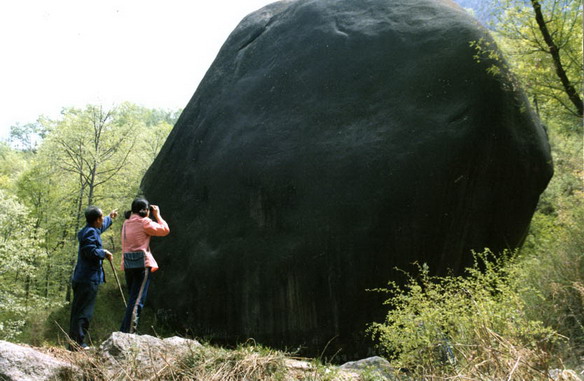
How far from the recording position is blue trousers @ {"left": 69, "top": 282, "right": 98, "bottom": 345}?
4883 millimetres

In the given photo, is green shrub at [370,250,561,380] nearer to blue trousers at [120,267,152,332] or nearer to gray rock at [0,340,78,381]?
gray rock at [0,340,78,381]

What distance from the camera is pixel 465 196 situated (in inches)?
260

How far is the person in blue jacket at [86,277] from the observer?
4887 millimetres

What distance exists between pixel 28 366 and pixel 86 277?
6.81 ft

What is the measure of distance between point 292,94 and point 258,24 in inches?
90.8

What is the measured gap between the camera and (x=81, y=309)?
492 cm

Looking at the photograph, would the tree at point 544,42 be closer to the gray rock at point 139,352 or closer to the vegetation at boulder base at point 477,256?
the vegetation at boulder base at point 477,256

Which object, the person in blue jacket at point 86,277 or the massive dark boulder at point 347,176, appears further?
the massive dark boulder at point 347,176

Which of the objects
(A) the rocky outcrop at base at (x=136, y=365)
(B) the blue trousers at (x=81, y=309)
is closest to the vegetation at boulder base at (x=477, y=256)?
(A) the rocky outcrop at base at (x=136, y=365)

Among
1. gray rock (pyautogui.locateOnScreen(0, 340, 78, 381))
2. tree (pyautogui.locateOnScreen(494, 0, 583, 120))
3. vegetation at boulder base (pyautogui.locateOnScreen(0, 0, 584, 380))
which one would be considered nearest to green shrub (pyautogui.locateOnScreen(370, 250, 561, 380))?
vegetation at boulder base (pyautogui.locateOnScreen(0, 0, 584, 380))

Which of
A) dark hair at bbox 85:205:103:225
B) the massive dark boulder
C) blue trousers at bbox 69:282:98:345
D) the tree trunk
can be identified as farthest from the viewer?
the tree trunk

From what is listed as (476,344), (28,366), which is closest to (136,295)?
(28,366)

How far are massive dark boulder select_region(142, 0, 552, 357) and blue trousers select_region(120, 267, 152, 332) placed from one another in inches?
78.6

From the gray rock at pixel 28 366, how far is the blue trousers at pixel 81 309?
187 centimetres
